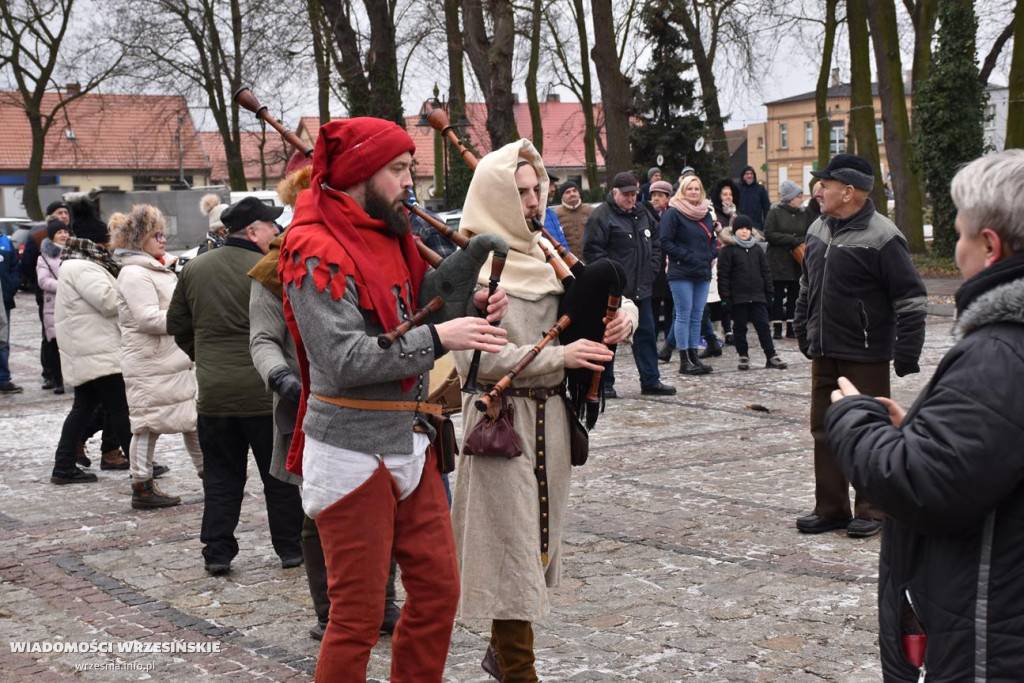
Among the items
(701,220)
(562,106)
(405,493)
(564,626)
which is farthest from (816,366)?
(562,106)

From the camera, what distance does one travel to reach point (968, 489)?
8.30ft

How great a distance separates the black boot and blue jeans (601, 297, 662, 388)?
280cm

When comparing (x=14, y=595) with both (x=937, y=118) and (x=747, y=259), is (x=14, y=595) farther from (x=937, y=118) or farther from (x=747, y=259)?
(x=937, y=118)

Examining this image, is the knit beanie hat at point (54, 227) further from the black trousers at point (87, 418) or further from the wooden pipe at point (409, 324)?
the wooden pipe at point (409, 324)

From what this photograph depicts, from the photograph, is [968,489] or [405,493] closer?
[968,489]

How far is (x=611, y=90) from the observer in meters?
20.5

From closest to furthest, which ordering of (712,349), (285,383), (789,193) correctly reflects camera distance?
(285,383)
(789,193)
(712,349)

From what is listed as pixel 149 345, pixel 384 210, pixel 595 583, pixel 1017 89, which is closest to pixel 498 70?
pixel 1017 89

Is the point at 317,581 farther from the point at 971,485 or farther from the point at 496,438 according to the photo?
the point at 971,485

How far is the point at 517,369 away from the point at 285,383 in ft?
4.24

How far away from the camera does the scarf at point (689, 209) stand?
13.1 m

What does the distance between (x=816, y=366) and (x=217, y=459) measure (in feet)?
11.0

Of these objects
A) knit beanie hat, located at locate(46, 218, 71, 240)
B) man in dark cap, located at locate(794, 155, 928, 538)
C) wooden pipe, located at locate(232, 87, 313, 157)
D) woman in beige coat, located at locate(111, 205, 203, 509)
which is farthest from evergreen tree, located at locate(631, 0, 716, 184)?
wooden pipe, located at locate(232, 87, 313, 157)

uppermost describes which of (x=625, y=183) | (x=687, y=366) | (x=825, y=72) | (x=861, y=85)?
(x=825, y=72)
